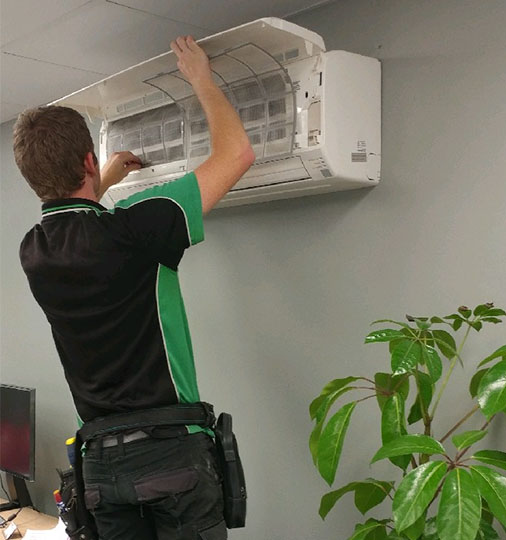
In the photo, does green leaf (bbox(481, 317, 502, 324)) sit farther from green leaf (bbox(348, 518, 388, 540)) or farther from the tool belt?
the tool belt

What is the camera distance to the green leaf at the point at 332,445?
5.65ft

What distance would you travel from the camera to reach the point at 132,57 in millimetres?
2785

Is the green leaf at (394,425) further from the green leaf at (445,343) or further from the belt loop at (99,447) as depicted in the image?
the belt loop at (99,447)

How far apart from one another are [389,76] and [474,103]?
11.8 inches

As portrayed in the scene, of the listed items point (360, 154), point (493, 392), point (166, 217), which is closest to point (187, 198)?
point (166, 217)

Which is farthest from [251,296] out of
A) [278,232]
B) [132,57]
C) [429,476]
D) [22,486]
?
[22,486]

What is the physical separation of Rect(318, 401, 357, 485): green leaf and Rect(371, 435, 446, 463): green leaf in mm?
219

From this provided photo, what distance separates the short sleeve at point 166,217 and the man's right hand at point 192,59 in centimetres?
37

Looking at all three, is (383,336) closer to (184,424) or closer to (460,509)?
(460,509)

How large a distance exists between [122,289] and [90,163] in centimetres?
35

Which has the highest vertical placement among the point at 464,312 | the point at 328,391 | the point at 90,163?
the point at 90,163

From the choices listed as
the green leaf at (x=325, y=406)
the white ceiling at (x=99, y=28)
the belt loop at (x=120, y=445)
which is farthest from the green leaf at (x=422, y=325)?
the white ceiling at (x=99, y=28)

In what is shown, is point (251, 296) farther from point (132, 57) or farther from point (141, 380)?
point (132, 57)

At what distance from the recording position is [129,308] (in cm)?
182
